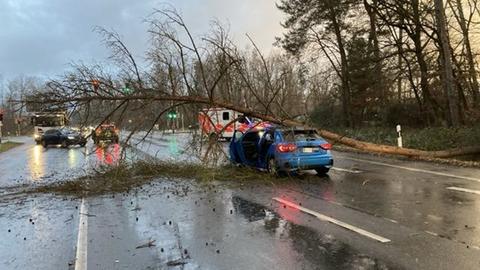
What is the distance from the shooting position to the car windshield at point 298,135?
15219 millimetres

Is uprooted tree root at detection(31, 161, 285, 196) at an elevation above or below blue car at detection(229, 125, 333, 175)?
below

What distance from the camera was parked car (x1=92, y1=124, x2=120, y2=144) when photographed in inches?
638

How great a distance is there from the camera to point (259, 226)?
892 centimetres

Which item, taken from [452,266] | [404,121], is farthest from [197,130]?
[404,121]

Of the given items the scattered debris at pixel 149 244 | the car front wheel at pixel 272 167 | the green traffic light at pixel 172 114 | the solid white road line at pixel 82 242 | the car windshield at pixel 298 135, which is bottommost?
the solid white road line at pixel 82 242

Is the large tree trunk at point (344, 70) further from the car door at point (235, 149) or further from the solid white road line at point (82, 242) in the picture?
the solid white road line at point (82, 242)

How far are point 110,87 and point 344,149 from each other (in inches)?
598

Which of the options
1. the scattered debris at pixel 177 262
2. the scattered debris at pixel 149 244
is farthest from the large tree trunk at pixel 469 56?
the scattered debris at pixel 177 262

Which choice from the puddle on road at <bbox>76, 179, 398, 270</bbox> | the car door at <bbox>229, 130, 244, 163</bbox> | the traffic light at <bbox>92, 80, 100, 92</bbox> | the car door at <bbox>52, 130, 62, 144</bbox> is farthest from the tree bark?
the car door at <bbox>52, 130, 62, 144</bbox>

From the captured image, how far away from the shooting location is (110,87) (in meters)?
15.7

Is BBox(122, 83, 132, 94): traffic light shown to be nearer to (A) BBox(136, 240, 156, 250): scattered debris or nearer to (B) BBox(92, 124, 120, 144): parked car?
(B) BBox(92, 124, 120, 144): parked car

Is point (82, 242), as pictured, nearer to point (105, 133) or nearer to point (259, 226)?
point (259, 226)

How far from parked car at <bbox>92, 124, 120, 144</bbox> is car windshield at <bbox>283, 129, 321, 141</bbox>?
16.5 ft

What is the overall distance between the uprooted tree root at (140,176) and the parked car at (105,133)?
94 centimetres
